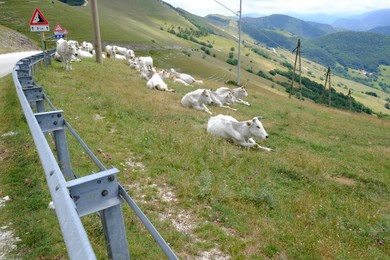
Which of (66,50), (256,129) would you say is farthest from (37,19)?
(256,129)

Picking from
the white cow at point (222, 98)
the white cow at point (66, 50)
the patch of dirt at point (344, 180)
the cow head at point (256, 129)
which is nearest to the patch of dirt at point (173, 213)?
the cow head at point (256, 129)

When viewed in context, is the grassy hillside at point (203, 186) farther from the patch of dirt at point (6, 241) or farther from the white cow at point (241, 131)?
the white cow at point (241, 131)

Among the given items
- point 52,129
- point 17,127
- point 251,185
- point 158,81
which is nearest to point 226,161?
point 251,185

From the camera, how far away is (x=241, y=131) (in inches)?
446

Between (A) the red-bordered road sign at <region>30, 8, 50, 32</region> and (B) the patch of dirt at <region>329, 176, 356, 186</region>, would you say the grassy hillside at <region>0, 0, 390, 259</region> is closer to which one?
(B) the patch of dirt at <region>329, 176, 356, 186</region>

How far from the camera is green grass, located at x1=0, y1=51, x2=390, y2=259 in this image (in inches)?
204

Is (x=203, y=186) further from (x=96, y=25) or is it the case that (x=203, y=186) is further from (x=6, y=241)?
(x=96, y=25)

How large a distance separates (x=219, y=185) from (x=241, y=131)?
454 centimetres

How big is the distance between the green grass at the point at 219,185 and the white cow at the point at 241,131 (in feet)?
1.95

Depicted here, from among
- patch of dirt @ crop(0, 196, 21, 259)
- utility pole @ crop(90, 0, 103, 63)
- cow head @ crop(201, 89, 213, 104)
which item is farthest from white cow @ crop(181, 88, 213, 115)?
utility pole @ crop(90, 0, 103, 63)

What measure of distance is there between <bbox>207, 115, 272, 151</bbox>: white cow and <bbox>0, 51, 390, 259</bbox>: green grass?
593 mm

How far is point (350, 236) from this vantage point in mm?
A: 5852

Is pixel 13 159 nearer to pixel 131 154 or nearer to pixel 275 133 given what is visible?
pixel 131 154

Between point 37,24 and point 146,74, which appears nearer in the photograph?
point 37,24
